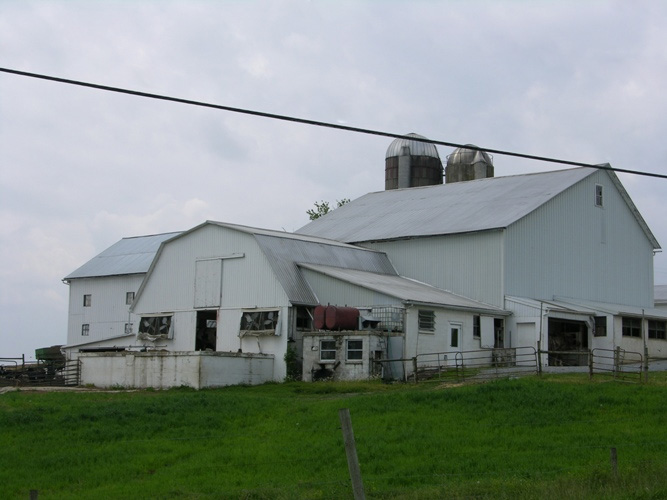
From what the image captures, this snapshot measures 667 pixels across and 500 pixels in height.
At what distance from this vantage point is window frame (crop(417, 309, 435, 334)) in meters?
37.4

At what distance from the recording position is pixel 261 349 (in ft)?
128

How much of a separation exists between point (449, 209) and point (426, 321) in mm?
11783

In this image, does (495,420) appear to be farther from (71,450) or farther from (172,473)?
(71,450)

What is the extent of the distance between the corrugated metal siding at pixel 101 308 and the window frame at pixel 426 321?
2272cm

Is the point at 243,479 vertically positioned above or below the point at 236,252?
below

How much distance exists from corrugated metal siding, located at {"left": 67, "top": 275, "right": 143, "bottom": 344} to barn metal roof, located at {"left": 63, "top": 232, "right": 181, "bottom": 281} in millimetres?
404

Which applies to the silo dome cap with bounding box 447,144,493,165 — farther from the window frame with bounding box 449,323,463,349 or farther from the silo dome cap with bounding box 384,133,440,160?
the window frame with bounding box 449,323,463,349

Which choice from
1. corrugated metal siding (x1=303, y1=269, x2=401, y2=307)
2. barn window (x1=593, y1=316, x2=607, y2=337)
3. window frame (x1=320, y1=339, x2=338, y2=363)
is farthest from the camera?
barn window (x1=593, y1=316, x2=607, y2=337)

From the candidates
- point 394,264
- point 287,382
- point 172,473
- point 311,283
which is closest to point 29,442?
point 172,473

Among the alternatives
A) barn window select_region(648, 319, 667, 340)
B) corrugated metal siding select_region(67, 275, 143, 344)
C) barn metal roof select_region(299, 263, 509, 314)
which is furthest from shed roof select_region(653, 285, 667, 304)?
corrugated metal siding select_region(67, 275, 143, 344)

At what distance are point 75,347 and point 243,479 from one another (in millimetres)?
39740

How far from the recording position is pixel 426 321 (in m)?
37.7

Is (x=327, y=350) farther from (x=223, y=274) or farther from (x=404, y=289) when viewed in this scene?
(x=223, y=274)

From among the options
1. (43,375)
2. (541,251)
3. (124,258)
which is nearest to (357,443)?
(541,251)
